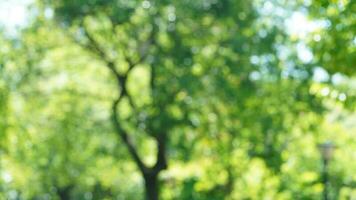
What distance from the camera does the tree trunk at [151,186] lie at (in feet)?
77.2

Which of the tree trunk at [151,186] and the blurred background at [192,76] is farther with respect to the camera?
the tree trunk at [151,186]

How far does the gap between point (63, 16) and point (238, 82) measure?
525cm

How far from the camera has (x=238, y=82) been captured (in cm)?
2066

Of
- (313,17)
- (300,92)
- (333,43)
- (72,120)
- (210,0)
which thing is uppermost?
(72,120)

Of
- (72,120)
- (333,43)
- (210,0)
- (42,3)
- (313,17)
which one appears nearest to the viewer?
(333,43)

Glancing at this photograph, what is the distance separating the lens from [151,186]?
2358 cm

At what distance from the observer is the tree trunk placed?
2352 centimetres

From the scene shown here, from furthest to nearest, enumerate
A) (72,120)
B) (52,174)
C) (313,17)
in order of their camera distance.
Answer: (52,174)
(72,120)
(313,17)

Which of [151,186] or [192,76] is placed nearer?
[192,76]

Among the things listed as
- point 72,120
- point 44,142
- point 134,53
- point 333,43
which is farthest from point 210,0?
point 333,43

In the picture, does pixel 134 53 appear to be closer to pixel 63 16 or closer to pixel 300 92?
pixel 63 16

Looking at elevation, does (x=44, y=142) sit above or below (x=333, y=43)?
above

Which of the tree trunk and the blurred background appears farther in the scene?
the tree trunk

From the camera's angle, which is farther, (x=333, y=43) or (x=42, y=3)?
(x=42, y=3)
